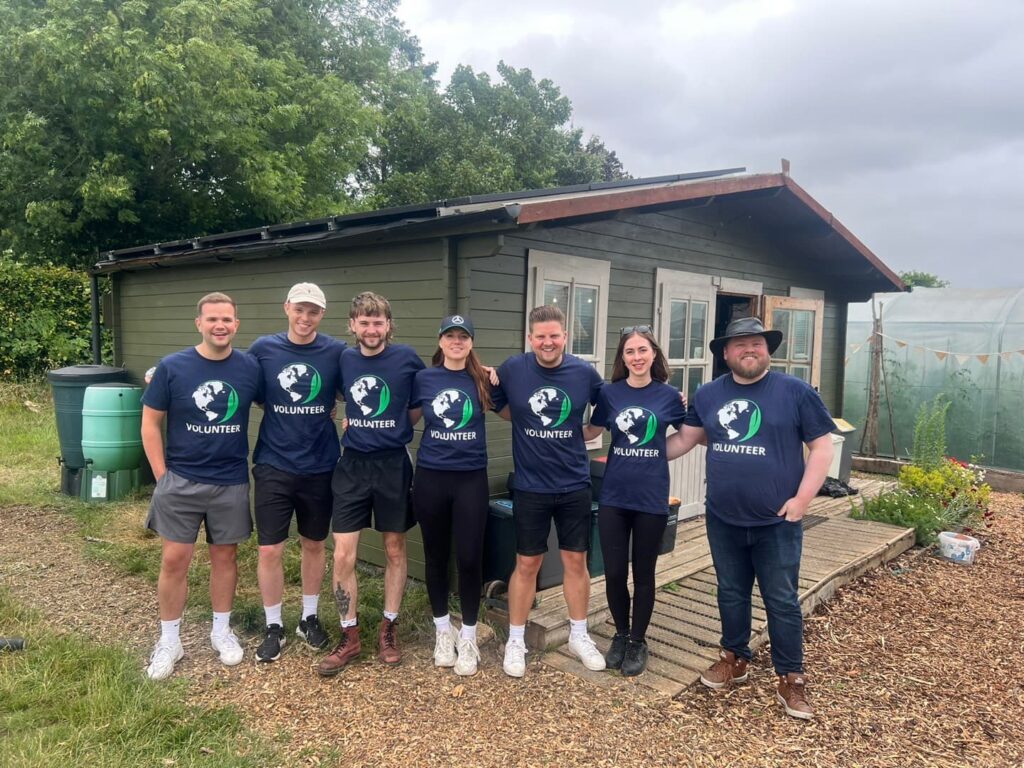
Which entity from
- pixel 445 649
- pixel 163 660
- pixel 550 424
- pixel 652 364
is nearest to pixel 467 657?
pixel 445 649

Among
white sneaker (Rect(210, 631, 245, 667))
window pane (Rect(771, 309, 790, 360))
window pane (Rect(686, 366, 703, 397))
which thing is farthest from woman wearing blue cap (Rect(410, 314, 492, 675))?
window pane (Rect(771, 309, 790, 360))

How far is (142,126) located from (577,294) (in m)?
8.37

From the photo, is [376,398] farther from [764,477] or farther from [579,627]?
[764,477]

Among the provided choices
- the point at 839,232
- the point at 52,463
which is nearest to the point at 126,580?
the point at 52,463

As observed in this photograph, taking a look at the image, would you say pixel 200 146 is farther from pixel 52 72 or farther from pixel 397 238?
pixel 397 238

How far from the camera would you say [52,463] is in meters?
7.45

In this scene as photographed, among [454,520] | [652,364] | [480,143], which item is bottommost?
[454,520]

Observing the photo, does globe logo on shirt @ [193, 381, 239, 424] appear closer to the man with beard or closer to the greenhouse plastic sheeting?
the man with beard

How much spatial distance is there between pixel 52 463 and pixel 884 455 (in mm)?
10407

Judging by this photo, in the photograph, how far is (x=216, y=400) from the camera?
300cm

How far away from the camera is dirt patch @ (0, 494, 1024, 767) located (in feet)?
8.43

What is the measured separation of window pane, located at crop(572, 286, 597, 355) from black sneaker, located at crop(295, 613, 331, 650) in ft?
7.23

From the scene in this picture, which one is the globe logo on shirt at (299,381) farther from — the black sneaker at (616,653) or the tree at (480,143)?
the tree at (480,143)

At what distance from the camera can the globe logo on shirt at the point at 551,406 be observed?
9.88 feet
